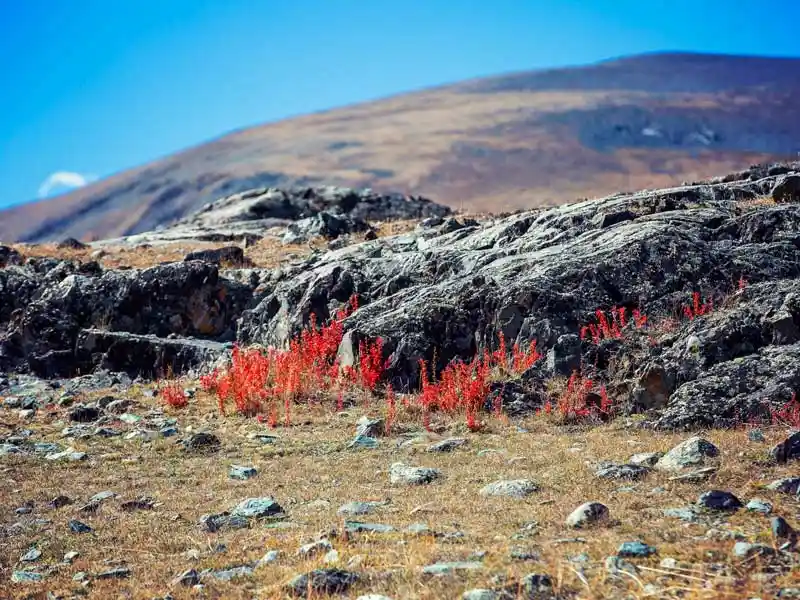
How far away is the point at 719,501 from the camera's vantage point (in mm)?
5668

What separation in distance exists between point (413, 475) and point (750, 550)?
3.14 meters

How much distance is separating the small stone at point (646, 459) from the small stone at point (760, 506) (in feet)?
4.38

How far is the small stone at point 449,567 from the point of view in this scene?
4844mm

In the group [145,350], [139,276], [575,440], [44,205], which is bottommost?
[575,440]

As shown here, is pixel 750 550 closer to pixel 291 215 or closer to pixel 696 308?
pixel 696 308

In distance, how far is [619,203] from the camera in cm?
1387

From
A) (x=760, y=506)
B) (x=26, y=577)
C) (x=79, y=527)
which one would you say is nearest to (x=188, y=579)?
(x=26, y=577)

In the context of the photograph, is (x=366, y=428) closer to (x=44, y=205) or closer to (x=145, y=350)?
(x=145, y=350)

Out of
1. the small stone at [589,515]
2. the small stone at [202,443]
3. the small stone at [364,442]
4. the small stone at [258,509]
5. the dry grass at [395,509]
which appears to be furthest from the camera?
the small stone at [202,443]

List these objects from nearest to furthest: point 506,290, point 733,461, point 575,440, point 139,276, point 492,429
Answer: point 733,461, point 575,440, point 492,429, point 506,290, point 139,276

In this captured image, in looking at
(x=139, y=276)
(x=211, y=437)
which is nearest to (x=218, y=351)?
(x=139, y=276)

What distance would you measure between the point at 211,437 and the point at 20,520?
258 centimetres

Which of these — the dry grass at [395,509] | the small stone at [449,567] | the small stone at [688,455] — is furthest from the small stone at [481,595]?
the small stone at [688,455]

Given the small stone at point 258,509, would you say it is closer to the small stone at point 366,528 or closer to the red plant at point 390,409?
the small stone at point 366,528
